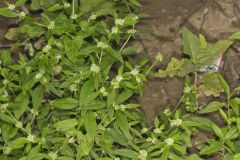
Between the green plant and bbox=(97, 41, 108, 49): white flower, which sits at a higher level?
bbox=(97, 41, 108, 49): white flower

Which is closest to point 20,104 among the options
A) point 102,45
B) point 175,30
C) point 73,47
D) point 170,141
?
point 73,47

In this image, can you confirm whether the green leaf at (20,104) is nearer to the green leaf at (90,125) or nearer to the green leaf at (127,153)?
the green leaf at (90,125)

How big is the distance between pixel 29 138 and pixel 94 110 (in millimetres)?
402

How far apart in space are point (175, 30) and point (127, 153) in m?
1.19

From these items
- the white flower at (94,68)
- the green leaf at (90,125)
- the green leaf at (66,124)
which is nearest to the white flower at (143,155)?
the green leaf at (90,125)

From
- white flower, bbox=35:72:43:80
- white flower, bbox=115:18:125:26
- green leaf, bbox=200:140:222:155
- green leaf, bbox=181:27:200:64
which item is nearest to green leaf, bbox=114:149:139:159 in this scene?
green leaf, bbox=200:140:222:155

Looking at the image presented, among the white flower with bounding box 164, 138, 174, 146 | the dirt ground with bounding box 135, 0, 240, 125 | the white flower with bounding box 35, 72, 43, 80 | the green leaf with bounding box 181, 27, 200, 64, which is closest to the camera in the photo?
the white flower with bounding box 164, 138, 174, 146

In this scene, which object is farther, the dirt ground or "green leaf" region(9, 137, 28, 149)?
the dirt ground

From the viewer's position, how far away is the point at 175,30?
374 cm

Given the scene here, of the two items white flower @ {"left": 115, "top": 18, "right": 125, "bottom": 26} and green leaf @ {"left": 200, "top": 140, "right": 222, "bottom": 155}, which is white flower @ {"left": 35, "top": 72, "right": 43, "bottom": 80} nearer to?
white flower @ {"left": 115, "top": 18, "right": 125, "bottom": 26}

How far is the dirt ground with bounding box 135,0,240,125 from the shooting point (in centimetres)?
359

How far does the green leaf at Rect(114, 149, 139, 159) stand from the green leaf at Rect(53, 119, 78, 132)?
281 mm

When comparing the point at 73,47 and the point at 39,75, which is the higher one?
the point at 73,47

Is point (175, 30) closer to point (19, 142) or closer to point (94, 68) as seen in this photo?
point (94, 68)
